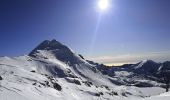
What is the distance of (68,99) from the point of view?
97.3 metres

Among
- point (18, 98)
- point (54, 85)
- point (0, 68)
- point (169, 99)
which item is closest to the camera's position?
point (169, 99)

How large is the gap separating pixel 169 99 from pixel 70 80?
5773 inches

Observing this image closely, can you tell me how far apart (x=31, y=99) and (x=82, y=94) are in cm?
7079

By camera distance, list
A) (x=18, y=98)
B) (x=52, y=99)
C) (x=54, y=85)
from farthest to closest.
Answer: (x=54, y=85), (x=52, y=99), (x=18, y=98)

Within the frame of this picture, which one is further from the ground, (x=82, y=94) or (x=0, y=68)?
(x=0, y=68)

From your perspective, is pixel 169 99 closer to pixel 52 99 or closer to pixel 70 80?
pixel 52 99

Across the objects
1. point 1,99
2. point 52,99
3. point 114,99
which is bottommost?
point 114,99

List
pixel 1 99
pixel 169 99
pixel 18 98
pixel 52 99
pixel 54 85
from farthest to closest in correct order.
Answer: pixel 54 85 → pixel 52 99 → pixel 18 98 → pixel 1 99 → pixel 169 99

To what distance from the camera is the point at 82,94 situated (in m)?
129

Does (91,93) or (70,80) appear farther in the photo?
(70,80)

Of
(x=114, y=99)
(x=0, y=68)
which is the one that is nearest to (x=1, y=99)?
(x=0, y=68)

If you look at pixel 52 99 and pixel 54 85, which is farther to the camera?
pixel 54 85

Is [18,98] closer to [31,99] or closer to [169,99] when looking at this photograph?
[31,99]

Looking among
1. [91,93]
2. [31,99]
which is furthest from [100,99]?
[31,99]
